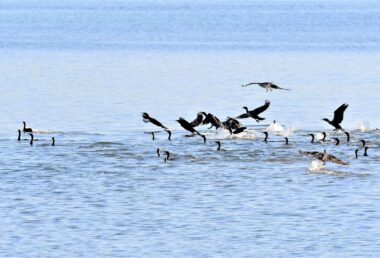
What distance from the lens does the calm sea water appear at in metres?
23.2

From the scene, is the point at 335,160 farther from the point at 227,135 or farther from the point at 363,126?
the point at 363,126

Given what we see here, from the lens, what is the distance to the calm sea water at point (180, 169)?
2323 cm

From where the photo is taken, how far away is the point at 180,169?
31.2 metres

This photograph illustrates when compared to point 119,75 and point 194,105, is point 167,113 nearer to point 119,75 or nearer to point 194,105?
point 194,105

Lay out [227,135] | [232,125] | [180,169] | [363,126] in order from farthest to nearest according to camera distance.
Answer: [363,126]
[232,125]
[227,135]
[180,169]

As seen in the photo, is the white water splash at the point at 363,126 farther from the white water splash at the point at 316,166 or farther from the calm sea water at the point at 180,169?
the white water splash at the point at 316,166

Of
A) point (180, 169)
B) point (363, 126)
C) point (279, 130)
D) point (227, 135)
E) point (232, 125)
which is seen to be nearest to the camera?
point (180, 169)

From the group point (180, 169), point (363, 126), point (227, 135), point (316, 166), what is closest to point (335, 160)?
point (316, 166)

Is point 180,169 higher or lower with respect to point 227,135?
lower

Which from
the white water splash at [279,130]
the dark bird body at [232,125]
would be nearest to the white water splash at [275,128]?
the white water splash at [279,130]

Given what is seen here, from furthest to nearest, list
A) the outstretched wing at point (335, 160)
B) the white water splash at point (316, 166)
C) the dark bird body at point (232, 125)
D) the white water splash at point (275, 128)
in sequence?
1. the white water splash at point (275, 128)
2. the dark bird body at point (232, 125)
3. the white water splash at point (316, 166)
4. the outstretched wing at point (335, 160)

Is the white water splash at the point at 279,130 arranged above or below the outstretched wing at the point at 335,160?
above

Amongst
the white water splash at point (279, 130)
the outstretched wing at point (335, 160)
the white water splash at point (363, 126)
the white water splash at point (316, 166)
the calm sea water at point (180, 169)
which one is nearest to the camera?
the calm sea water at point (180, 169)

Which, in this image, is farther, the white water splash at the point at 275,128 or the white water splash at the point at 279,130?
the white water splash at the point at 275,128
